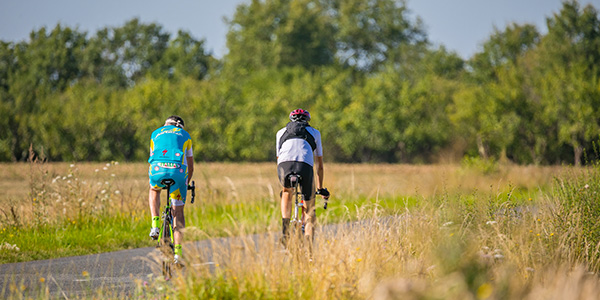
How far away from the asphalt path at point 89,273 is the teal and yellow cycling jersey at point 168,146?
1064 millimetres

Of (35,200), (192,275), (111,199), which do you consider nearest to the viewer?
(192,275)

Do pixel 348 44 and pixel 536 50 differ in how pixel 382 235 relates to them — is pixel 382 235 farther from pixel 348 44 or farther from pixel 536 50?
pixel 348 44

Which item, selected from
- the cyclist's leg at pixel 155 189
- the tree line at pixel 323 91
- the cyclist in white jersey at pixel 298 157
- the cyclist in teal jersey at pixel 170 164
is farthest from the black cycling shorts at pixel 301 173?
the tree line at pixel 323 91

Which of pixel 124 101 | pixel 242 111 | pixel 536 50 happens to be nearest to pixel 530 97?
pixel 536 50

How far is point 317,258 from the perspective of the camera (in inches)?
257

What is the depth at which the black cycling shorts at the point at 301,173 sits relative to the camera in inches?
348

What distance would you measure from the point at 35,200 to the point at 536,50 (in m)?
52.0

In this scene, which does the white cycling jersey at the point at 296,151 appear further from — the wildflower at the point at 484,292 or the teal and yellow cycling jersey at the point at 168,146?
the wildflower at the point at 484,292

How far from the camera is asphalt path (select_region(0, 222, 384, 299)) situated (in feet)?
23.1

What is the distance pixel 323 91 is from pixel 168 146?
165 feet

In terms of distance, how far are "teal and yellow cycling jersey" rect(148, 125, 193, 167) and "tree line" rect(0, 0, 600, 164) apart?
1216 inches

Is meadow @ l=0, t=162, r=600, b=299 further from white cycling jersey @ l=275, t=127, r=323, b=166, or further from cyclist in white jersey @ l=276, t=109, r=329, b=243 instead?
white cycling jersey @ l=275, t=127, r=323, b=166

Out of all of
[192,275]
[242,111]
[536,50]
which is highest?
[536,50]

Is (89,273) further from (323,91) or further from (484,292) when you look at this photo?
(323,91)
